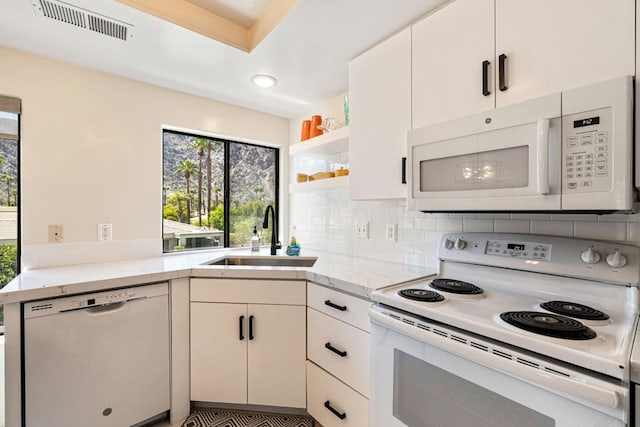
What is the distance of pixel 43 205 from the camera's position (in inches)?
70.7

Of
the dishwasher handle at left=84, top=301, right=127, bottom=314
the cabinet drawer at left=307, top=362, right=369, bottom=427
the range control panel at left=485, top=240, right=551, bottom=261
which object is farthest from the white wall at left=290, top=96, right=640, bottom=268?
the dishwasher handle at left=84, top=301, right=127, bottom=314

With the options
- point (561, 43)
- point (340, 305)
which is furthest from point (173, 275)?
point (561, 43)

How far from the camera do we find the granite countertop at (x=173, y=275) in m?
1.34

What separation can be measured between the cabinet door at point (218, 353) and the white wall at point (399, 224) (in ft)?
3.18

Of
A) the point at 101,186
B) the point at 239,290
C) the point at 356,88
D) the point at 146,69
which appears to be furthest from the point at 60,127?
the point at 356,88

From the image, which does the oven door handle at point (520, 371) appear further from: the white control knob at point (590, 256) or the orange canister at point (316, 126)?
the orange canister at point (316, 126)

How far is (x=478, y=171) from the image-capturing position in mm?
1147

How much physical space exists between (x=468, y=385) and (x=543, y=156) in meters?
0.77

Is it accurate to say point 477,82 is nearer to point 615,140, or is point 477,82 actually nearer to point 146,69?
point 615,140

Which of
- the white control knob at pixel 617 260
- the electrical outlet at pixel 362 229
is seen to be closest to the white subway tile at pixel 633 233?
the white control knob at pixel 617 260

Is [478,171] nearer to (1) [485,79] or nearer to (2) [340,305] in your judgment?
(1) [485,79]

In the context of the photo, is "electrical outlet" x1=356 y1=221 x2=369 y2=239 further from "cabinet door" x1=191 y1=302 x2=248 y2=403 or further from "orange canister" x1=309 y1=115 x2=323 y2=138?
"cabinet door" x1=191 y1=302 x2=248 y2=403

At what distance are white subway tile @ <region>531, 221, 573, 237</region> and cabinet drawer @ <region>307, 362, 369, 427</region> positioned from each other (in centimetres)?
110

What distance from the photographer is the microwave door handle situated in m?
0.94
